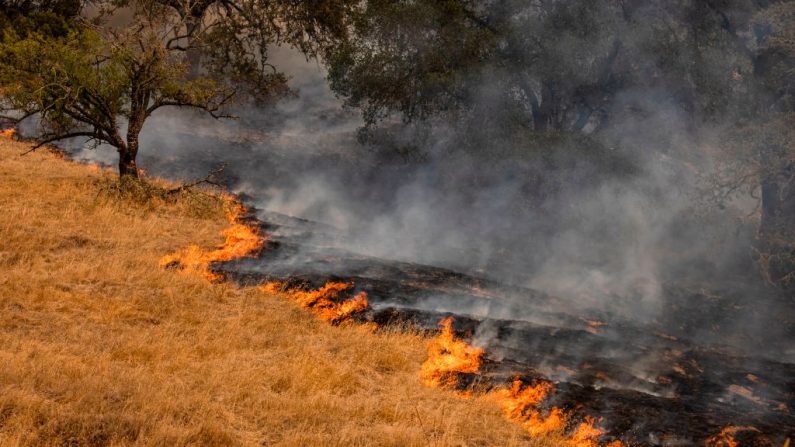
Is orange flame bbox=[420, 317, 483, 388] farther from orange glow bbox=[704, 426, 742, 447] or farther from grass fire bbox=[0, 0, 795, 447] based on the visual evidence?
orange glow bbox=[704, 426, 742, 447]

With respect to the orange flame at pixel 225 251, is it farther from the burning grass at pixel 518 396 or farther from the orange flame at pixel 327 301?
the burning grass at pixel 518 396

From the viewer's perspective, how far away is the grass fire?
268 inches

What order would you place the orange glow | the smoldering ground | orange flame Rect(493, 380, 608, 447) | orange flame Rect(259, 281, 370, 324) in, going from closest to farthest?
the orange glow
orange flame Rect(493, 380, 608, 447)
orange flame Rect(259, 281, 370, 324)
the smoldering ground

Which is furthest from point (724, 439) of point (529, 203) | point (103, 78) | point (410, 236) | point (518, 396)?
point (529, 203)

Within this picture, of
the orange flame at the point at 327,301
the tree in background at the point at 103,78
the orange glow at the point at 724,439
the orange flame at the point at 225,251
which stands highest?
the tree in background at the point at 103,78

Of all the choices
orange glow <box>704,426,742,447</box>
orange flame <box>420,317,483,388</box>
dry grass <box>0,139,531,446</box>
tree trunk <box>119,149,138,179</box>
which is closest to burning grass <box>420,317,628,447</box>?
orange flame <box>420,317,483,388</box>

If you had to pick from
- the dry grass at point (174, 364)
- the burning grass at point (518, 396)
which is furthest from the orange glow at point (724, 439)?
the dry grass at point (174, 364)

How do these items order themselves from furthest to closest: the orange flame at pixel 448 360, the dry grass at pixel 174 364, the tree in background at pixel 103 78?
the tree in background at pixel 103 78 < the orange flame at pixel 448 360 < the dry grass at pixel 174 364

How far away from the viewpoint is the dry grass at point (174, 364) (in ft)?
17.6

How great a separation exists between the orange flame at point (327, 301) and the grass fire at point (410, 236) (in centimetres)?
5

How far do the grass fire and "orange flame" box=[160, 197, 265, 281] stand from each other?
0.08 metres

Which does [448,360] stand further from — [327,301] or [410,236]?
[410,236]

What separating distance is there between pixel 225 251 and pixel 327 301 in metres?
3.05

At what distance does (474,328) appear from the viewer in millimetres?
10070
